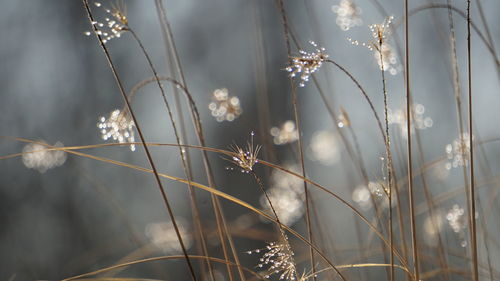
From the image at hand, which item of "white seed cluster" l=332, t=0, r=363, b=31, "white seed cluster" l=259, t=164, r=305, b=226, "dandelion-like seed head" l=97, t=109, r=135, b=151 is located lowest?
"white seed cluster" l=259, t=164, r=305, b=226

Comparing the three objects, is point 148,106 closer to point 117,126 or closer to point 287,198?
point 287,198

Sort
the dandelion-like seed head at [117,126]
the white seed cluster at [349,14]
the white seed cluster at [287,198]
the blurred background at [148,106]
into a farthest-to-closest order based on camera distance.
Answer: the blurred background at [148,106]
the white seed cluster at [287,198]
the white seed cluster at [349,14]
the dandelion-like seed head at [117,126]

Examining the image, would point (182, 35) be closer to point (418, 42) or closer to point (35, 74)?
point (35, 74)

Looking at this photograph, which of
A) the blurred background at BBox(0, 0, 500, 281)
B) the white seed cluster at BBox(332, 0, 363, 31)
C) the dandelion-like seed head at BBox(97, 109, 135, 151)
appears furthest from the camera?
the blurred background at BBox(0, 0, 500, 281)

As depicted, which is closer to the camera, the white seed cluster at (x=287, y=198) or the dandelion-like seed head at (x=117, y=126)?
the dandelion-like seed head at (x=117, y=126)

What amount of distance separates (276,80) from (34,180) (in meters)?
1.82

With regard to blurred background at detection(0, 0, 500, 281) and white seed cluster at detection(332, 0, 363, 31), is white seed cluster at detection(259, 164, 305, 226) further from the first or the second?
blurred background at detection(0, 0, 500, 281)

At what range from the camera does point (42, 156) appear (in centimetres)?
122

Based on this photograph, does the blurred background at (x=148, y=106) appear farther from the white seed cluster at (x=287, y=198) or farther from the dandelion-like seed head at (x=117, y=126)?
the dandelion-like seed head at (x=117, y=126)

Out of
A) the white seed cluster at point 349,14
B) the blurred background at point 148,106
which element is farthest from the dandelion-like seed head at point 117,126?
the blurred background at point 148,106

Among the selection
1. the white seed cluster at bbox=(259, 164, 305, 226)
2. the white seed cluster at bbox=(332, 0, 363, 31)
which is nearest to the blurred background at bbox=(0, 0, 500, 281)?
the white seed cluster at bbox=(259, 164, 305, 226)

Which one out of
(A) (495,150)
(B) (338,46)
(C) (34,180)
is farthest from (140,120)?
(A) (495,150)

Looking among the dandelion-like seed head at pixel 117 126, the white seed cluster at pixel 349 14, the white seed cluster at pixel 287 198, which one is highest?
the white seed cluster at pixel 349 14

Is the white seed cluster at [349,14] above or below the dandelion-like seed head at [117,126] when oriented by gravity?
above
